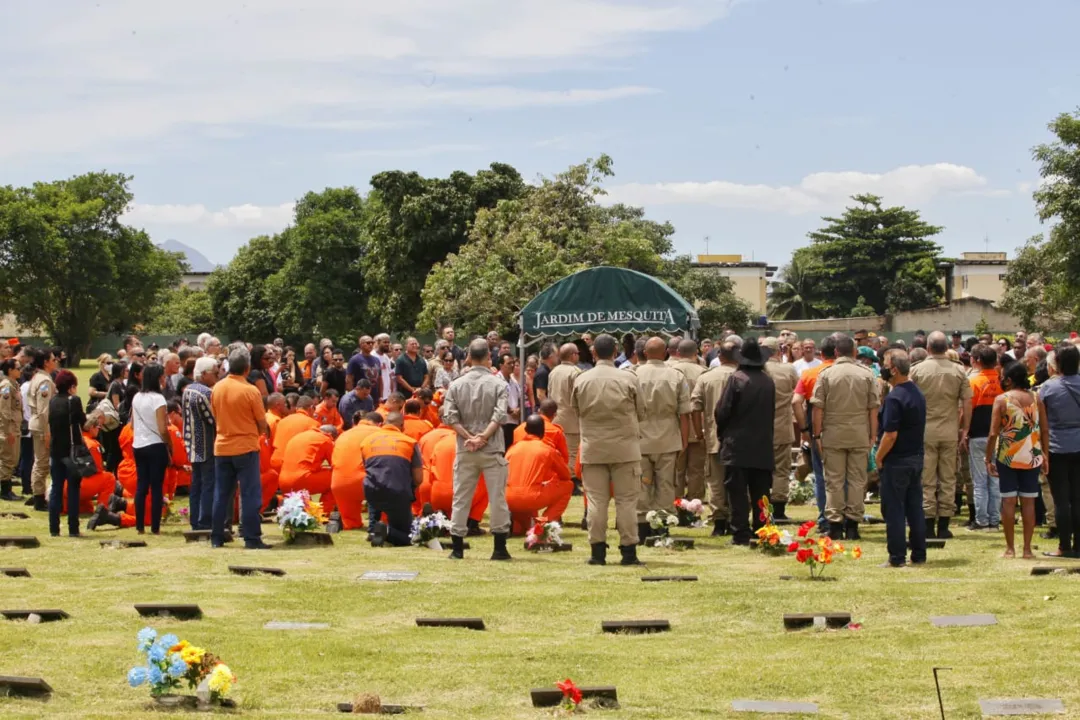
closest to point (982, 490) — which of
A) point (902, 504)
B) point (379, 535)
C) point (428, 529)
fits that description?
point (902, 504)

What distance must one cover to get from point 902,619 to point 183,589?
568 centimetres

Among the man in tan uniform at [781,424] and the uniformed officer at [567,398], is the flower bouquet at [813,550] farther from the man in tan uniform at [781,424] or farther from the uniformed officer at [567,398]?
the uniformed officer at [567,398]

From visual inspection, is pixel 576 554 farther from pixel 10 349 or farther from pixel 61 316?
pixel 61 316

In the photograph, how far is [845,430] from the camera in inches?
503

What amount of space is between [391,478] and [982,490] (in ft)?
20.9

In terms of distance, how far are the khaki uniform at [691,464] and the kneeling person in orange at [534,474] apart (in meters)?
1.77

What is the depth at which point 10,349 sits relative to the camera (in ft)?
64.9

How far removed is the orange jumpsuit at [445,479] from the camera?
1373cm

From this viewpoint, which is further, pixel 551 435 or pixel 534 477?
pixel 551 435

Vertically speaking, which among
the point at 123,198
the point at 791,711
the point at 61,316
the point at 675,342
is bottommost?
the point at 791,711

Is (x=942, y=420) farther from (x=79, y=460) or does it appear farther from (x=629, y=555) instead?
(x=79, y=460)

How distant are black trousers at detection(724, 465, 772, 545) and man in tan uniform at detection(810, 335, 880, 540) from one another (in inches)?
25.7

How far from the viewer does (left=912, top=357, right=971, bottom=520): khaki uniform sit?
13.0 meters

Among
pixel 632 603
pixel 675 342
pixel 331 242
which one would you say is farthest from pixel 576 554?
pixel 331 242
